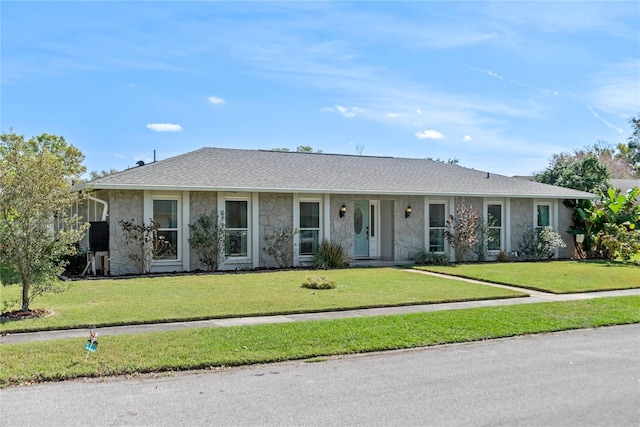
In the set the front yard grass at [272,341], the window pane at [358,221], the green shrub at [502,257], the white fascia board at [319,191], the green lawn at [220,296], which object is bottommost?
the front yard grass at [272,341]

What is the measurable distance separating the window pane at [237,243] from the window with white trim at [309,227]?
6.63 ft

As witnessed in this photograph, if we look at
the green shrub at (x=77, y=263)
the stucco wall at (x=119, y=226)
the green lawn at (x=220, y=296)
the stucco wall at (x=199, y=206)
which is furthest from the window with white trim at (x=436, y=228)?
the green shrub at (x=77, y=263)

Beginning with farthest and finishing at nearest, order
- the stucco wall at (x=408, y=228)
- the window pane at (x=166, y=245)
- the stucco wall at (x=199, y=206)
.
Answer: the stucco wall at (x=408, y=228), the stucco wall at (x=199, y=206), the window pane at (x=166, y=245)

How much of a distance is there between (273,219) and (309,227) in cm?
137

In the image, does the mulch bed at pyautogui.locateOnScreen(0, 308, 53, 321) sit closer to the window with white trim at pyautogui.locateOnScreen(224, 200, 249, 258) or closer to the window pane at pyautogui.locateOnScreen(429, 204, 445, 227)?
the window with white trim at pyautogui.locateOnScreen(224, 200, 249, 258)

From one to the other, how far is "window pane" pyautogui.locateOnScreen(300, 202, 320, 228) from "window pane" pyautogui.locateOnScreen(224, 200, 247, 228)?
2.01 metres

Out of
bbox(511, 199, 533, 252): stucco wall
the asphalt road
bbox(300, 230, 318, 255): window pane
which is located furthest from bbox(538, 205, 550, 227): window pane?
the asphalt road

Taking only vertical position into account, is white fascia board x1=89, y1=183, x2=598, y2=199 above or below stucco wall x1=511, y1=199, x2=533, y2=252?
above

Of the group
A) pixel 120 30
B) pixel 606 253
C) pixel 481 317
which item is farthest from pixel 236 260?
pixel 606 253

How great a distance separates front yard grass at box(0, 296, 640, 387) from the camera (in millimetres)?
6352

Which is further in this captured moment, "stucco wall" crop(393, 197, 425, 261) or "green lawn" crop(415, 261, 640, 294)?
"stucco wall" crop(393, 197, 425, 261)

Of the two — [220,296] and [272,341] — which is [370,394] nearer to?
[272,341]

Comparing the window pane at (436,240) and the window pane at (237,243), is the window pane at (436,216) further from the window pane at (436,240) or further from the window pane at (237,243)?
the window pane at (237,243)

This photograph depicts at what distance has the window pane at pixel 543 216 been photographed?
22.4 metres
